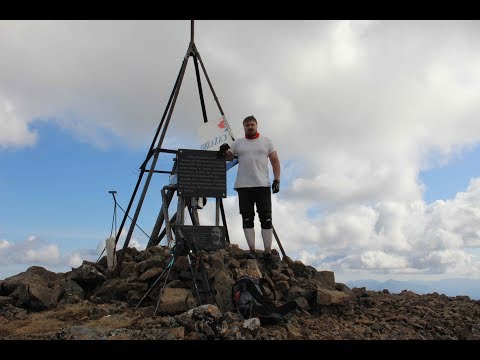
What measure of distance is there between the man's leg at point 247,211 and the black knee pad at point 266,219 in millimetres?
206

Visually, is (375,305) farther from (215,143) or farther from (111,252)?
(111,252)

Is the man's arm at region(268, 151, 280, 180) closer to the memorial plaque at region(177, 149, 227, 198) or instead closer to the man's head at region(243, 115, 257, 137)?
the man's head at region(243, 115, 257, 137)

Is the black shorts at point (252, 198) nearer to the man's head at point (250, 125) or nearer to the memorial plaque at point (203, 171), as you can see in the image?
the man's head at point (250, 125)

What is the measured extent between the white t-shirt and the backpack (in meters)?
2.42

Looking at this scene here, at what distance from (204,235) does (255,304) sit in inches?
118

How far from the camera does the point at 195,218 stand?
500 inches

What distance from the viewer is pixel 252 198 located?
10039 millimetres

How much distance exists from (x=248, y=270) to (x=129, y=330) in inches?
123

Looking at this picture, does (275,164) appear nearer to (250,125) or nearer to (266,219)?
(250,125)

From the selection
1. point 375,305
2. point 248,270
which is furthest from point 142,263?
point 375,305

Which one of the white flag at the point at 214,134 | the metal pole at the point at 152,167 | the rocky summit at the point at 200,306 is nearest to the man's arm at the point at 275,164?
the rocky summit at the point at 200,306

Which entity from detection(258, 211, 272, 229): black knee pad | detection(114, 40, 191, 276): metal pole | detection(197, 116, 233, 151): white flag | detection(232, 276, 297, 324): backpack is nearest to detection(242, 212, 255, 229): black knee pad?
detection(258, 211, 272, 229): black knee pad

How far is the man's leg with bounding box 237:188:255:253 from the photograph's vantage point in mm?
10016
